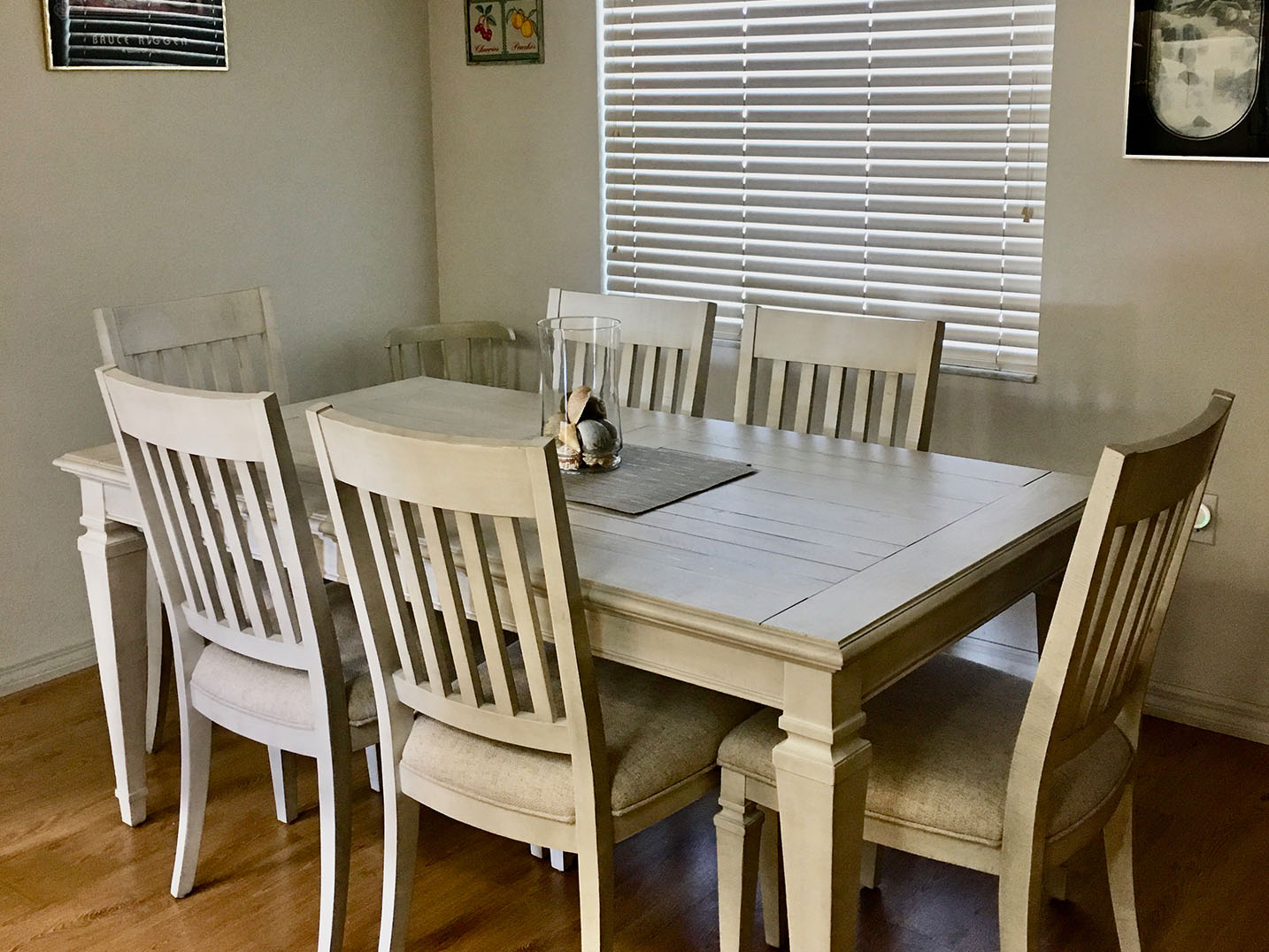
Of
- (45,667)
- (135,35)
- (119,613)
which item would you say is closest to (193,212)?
(135,35)

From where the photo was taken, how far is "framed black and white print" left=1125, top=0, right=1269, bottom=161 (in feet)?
8.52

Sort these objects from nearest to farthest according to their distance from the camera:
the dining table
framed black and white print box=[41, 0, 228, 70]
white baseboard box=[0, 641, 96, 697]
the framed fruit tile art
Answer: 1. the dining table
2. framed black and white print box=[41, 0, 228, 70]
3. white baseboard box=[0, 641, 96, 697]
4. the framed fruit tile art

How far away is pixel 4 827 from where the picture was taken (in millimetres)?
2588

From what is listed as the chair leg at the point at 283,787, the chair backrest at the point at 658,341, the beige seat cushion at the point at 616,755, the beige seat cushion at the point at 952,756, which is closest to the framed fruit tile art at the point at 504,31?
the chair backrest at the point at 658,341

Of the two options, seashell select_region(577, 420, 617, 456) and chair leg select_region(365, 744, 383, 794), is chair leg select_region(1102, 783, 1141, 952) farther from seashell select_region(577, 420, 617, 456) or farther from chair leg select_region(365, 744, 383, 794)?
chair leg select_region(365, 744, 383, 794)

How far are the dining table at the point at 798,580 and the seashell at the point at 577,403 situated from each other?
0.11 metres

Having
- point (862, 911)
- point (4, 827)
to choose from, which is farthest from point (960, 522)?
point (4, 827)

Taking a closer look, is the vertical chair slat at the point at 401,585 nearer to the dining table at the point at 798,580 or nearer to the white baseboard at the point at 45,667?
the dining table at the point at 798,580

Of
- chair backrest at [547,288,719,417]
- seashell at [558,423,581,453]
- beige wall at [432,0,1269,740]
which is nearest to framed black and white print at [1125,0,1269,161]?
beige wall at [432,0,1269,740]

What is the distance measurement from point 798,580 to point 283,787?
129 cm

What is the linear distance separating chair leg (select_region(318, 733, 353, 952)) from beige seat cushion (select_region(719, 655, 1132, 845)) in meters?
0.63

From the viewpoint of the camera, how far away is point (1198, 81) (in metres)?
2.67

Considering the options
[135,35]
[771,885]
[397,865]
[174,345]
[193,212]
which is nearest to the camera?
[397,865]

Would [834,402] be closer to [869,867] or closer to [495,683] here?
[869,867]
